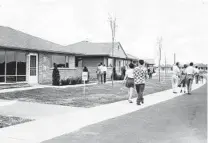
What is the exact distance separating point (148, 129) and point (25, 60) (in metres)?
17.2

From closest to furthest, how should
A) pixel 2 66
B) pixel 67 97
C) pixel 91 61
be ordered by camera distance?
1. pixel 67 97
2. pixel 2 66
3. pixel 91 61

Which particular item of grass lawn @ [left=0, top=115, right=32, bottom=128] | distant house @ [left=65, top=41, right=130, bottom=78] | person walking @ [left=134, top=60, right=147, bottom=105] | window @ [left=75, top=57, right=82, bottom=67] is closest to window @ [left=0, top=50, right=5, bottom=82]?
person walking @ [left=134, top=60, right=147, bottom=105]

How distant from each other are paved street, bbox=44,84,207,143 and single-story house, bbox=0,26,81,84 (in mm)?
12897

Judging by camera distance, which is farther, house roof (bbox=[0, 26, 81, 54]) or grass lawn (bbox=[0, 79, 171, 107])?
house roof (bbox=[0, 26, 81, 54])

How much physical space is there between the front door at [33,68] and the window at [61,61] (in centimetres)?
272

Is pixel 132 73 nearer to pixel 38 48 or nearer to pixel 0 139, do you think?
pixel 0 139

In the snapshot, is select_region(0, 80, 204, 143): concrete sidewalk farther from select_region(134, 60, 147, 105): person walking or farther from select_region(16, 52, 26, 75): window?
select_region(16, 52, 26, 75): window

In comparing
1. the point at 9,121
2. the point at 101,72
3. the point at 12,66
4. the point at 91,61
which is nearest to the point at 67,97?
the point at 9,121

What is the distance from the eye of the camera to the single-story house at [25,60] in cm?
2258

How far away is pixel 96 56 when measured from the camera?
41.5 metres

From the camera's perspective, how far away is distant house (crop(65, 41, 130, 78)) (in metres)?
41.1

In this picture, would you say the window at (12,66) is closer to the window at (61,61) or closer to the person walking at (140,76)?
the window at (61,61)

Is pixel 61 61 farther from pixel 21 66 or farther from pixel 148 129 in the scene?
pixel 148 129

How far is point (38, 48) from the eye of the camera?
25172 millimetres
